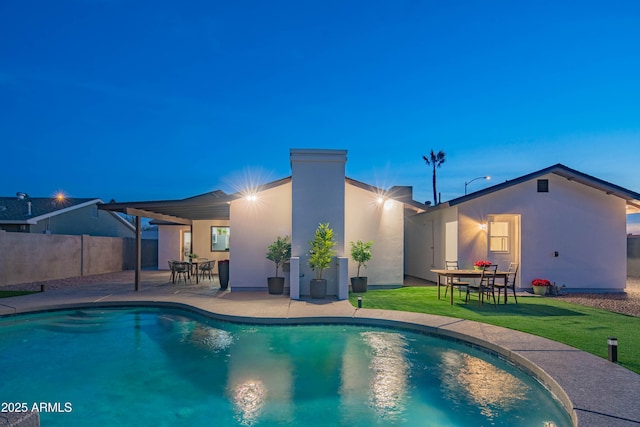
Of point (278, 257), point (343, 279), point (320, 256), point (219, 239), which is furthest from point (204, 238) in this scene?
point (343, 279)

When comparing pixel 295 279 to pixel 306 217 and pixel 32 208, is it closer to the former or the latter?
pixel 306 217

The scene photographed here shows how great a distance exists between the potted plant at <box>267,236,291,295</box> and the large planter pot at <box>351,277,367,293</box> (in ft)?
6.95

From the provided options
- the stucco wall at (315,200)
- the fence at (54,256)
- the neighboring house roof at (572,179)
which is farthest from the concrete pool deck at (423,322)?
the neighboring house roof at (572,179)

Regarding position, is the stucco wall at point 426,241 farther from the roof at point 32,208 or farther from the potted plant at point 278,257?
the roof at point 32,208

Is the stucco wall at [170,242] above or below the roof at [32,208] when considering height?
below

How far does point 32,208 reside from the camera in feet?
63.2

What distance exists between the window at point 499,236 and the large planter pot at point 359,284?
418 cm

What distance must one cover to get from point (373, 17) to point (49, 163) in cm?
8999

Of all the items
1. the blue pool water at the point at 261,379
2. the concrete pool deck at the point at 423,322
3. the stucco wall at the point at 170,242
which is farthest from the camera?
the stucco wall at the point at 170,242

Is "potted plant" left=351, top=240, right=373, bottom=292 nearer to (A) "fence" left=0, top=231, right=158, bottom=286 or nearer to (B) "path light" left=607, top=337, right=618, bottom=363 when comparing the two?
(B) "path light" left=607, top=337, right=618, bottom=363

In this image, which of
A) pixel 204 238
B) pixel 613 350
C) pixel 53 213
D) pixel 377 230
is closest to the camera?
pixel 613 350

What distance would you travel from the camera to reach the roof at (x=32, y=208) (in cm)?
1769

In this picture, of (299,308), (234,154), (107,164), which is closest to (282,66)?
(299,308)

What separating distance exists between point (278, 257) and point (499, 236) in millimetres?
7102
